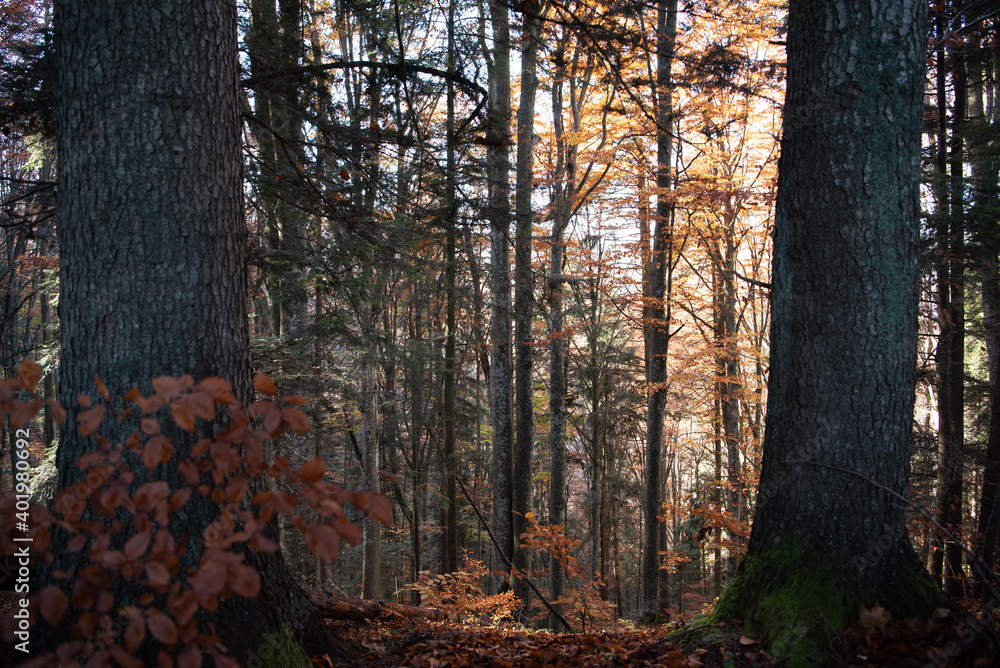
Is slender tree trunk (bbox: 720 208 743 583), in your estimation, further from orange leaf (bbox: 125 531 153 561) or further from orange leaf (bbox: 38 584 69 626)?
orange leaf (bbox: 38 584 69 626)

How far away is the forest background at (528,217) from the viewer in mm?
4711

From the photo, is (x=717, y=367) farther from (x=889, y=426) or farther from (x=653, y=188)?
(x=889, y=426)

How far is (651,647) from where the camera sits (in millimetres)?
3145

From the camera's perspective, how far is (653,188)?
361 inches

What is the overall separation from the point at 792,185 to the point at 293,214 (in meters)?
5.36

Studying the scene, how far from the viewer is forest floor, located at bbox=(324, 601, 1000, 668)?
249 centimetres

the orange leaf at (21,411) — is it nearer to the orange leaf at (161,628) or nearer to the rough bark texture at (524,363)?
the orange leaf at (161,628)

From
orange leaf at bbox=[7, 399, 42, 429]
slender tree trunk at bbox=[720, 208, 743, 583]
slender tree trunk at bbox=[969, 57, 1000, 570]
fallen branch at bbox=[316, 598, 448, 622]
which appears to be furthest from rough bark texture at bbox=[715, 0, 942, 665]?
slender tree trunk at bbox=[720, 208, 743, 583]

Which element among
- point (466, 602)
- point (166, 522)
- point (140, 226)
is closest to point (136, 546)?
point (166, 522)

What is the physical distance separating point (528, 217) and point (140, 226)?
4.00 metres

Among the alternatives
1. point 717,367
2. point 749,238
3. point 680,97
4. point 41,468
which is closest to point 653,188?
point 680,97

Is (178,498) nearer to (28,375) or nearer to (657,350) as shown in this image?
(28,375)

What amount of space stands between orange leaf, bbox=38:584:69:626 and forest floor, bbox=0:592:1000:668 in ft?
5.18

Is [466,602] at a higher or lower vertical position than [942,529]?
lower
